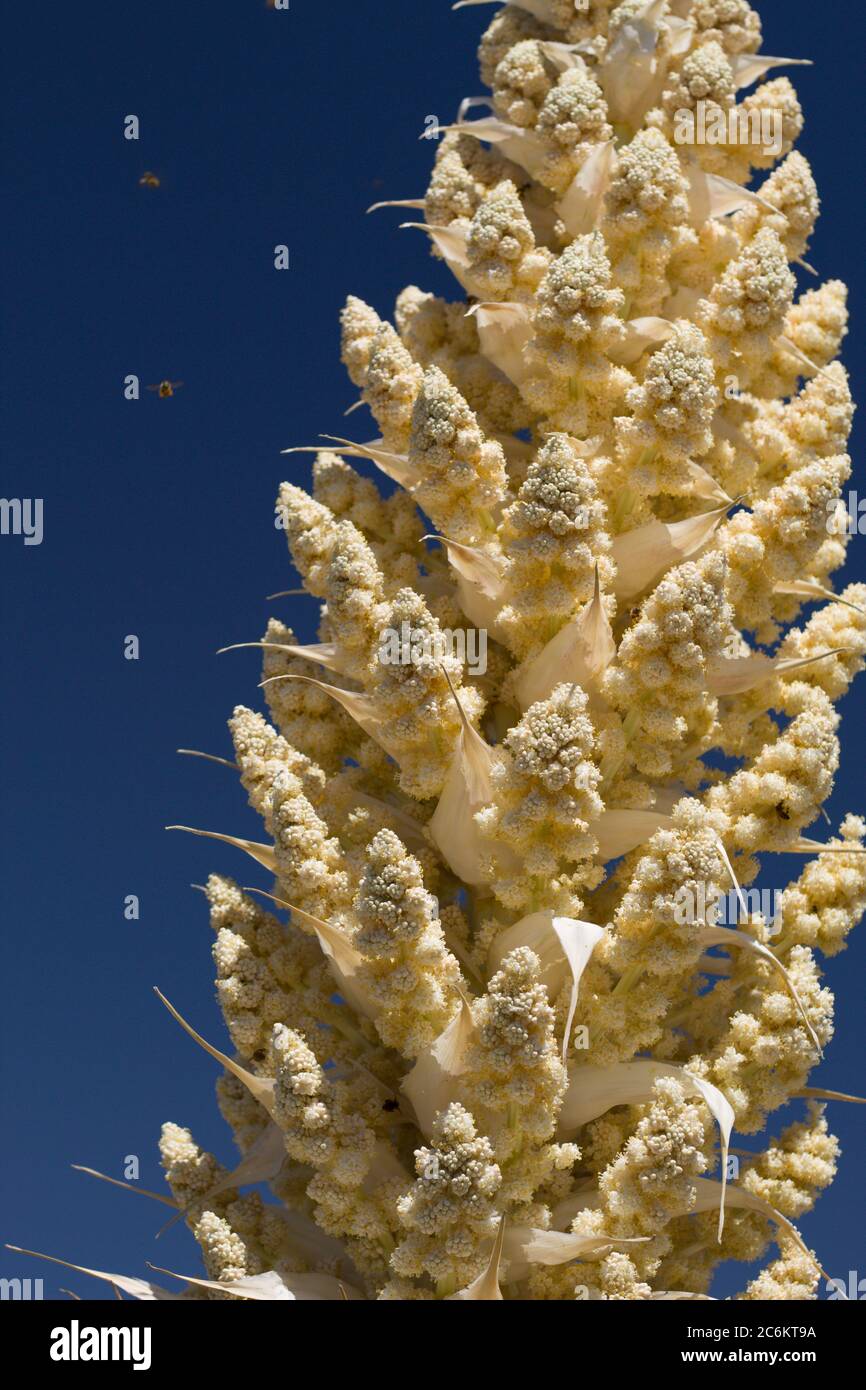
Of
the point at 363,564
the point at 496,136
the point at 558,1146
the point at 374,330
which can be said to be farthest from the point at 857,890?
the point at 496,136

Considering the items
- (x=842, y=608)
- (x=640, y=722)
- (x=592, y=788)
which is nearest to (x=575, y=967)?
(x=592, y=788)

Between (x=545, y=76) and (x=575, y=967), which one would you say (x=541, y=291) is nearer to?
(x=545, y=76)

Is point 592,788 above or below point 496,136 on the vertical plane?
below
